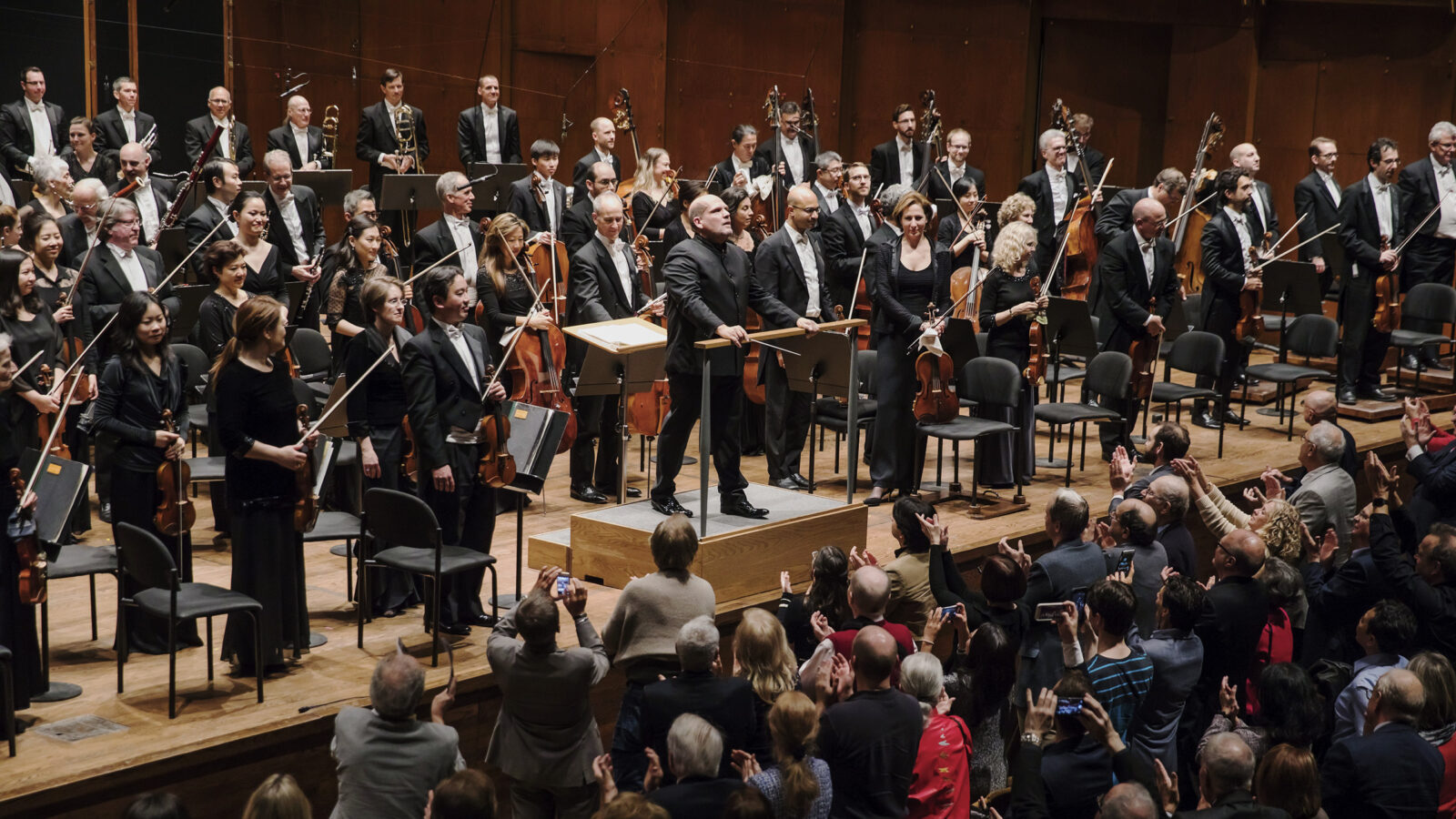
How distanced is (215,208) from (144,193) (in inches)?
30.9

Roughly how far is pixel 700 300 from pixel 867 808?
2.48m

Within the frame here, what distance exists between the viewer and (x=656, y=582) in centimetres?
467

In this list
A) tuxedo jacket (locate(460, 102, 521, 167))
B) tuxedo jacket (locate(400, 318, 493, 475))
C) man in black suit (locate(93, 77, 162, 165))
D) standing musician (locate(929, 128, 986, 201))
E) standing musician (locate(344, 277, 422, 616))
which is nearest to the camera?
tuxedo jacket (locate(400, 318, 493, 475))

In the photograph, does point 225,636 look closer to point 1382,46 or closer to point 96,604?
point 96,604

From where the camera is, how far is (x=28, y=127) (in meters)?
9.22

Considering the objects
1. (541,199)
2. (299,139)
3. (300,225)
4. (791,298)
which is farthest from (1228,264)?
(299,139)

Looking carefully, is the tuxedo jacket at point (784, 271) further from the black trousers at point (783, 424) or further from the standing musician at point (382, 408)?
the standing musician at point (382, 408)

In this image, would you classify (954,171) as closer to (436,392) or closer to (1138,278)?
(1138,278)

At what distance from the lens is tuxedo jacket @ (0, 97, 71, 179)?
915cm

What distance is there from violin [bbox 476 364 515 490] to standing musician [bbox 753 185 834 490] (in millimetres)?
1544

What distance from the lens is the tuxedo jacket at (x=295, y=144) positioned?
9.58 m

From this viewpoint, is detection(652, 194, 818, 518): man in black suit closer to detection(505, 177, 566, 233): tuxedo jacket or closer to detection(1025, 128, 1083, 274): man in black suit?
detection(505, 177, 566, 233): tuxedo jacket

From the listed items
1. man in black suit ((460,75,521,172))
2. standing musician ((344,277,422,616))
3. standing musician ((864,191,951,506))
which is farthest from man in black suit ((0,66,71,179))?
standing musician ((864,191,951,506))

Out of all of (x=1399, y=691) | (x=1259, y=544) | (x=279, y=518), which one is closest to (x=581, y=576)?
(x=279, y=518)
